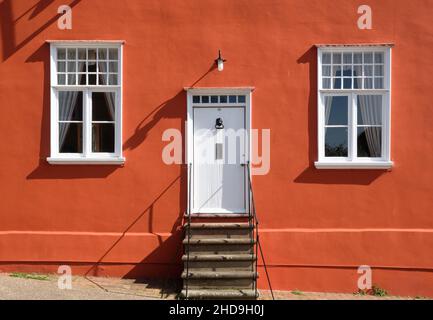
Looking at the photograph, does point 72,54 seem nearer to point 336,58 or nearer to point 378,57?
point 336,58

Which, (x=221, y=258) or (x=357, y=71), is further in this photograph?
(x=357, y=71)

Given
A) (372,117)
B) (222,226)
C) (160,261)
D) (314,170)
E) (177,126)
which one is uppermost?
(372,117)

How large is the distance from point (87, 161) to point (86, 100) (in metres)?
1.02

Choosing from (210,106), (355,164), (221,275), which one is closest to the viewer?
(221,275)

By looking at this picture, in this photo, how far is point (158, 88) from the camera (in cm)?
768

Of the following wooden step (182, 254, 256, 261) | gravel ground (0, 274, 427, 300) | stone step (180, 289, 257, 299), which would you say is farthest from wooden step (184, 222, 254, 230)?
stone step (180, 289, 257, 299)

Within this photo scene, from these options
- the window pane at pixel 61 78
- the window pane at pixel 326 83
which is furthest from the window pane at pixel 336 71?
the window pane at pixel 61 78

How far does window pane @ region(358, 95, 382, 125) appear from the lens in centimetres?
771

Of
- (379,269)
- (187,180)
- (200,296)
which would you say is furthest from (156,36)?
(379,269)

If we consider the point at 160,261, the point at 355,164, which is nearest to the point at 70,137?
the point at 160,261

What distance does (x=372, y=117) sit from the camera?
7727 millimetres

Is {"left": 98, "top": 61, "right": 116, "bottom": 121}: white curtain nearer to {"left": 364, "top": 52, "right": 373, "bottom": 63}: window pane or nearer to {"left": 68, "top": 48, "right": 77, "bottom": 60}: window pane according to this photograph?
{"left": 68, "top": 48, "right": 77, "bottom": 60}: window pane

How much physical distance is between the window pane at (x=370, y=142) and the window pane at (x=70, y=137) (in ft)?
15.4

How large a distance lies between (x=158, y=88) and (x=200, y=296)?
3398 millimetres
